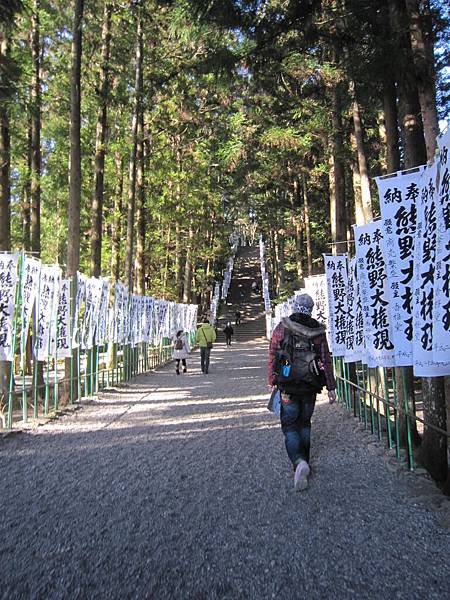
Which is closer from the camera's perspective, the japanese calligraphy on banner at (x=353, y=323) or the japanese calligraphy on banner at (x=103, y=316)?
the japanese calligraphy on banner at (x=353, y=323)

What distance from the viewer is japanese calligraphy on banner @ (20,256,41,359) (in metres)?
7.18

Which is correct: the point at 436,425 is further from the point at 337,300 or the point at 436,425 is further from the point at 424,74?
the point at 337,300

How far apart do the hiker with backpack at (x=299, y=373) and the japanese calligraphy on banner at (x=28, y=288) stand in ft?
13.8

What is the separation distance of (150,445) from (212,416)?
223 cm

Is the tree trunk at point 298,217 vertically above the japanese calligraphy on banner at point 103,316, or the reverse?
the tree trunk at point 298,217

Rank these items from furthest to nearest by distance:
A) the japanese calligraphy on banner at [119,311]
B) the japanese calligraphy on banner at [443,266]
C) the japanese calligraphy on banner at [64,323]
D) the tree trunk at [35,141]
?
1. the japanese calligraphy on banner at [119,311]
2. the tree trunk at [35,141]
3. the japanese calligraphy on banner at [64,323]
4. the japanese calligraphy on banner at [443,266]

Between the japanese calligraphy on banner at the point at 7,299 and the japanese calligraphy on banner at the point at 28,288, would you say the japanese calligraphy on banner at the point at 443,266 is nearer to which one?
the japanese calligraphy on banner at the point at 7,299

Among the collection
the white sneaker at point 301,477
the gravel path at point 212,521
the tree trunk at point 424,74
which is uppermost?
the tree trunk at point 424,74

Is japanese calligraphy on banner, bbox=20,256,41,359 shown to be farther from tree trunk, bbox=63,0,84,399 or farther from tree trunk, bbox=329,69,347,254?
tree trunk, bbox=329,69,347,254

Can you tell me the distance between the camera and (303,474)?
4289 mm

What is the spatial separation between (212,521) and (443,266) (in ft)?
8.04

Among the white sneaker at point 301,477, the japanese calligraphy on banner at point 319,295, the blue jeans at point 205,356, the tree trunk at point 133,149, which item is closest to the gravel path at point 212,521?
the white sneaker at point 301,477

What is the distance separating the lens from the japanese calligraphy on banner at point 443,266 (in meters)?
3.22

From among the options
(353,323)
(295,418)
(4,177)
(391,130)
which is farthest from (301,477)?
(4,177)
